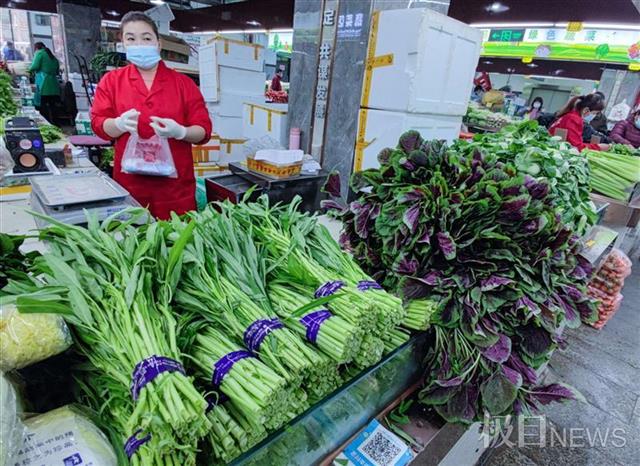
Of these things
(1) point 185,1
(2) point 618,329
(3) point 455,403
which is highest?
(1) point 185,1

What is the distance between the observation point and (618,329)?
3.58 meters

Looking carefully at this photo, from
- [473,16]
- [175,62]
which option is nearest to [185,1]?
[175,62]

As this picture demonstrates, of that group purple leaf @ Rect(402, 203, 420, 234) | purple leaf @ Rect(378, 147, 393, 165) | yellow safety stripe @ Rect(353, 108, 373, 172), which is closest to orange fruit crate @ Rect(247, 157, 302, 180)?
yellow safety stripe @ Rect(353, 108, 373, 172)

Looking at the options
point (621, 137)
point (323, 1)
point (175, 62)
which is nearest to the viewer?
point (323, 1)

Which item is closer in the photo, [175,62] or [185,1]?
[175,62]

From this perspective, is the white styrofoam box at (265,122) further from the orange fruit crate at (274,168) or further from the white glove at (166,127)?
the white glove at (166,127)

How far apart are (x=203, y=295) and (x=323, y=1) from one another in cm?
427

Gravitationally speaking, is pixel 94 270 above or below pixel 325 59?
below

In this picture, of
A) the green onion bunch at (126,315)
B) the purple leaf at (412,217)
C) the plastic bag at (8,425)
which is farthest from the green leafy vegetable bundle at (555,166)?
the plastic bag at (8,425)

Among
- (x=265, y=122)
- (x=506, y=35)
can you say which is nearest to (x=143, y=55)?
(x=265, y=122)

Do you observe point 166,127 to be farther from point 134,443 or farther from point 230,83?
point 230,83

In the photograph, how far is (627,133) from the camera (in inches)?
225

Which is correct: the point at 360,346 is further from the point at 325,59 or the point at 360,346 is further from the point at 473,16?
the point at 473,16

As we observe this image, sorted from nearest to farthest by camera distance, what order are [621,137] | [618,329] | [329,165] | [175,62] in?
[618,329]
[329,165]
[621,137]
[175,62]
